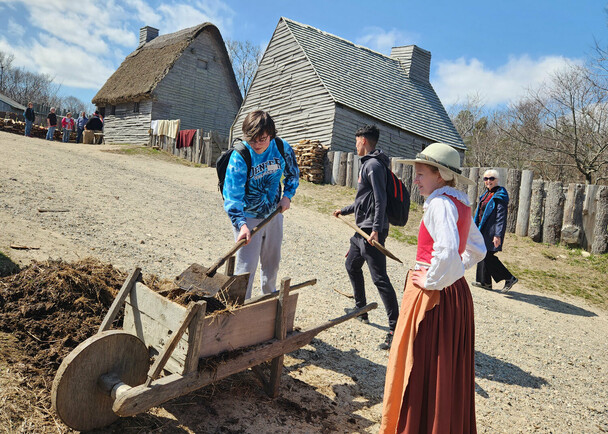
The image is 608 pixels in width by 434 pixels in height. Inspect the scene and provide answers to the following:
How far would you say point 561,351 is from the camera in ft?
17.7

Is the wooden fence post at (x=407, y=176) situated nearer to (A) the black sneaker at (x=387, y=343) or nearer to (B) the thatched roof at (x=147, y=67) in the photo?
(A) the black sneaker at (x=387, y=343)

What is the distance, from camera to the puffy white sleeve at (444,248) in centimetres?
229

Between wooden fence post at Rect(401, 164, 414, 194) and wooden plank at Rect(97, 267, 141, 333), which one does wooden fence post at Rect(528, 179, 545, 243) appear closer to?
wooden fence post at Rect(401, 164, 414, 194)

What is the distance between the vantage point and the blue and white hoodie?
351cm

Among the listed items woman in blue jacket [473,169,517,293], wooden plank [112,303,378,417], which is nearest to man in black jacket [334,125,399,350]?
wooden plank [112,303,378,417]

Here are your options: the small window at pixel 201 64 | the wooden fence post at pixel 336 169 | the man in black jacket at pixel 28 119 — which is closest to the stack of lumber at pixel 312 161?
the wooden fence post at pixel 336 169

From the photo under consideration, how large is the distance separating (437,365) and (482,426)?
1478mm

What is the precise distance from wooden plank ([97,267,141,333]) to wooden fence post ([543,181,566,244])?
9.73 metres

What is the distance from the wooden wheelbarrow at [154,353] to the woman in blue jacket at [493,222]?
17.1ft

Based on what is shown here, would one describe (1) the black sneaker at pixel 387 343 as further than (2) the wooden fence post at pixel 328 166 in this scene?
No

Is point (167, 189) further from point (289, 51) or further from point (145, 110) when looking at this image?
point (145, 110)

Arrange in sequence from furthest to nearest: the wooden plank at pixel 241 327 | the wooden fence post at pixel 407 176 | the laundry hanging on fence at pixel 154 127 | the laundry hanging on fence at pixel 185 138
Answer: the laundry hanging on fence at pixel 154 127 < the laundry hanging on fence at pixel 185 138 < the wooden fence post at pixel 407 176 < the wooden plank at pixel 241 327

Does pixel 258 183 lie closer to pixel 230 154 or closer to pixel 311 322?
pixel 230 154

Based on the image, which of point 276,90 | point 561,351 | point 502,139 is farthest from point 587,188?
point 502,139
